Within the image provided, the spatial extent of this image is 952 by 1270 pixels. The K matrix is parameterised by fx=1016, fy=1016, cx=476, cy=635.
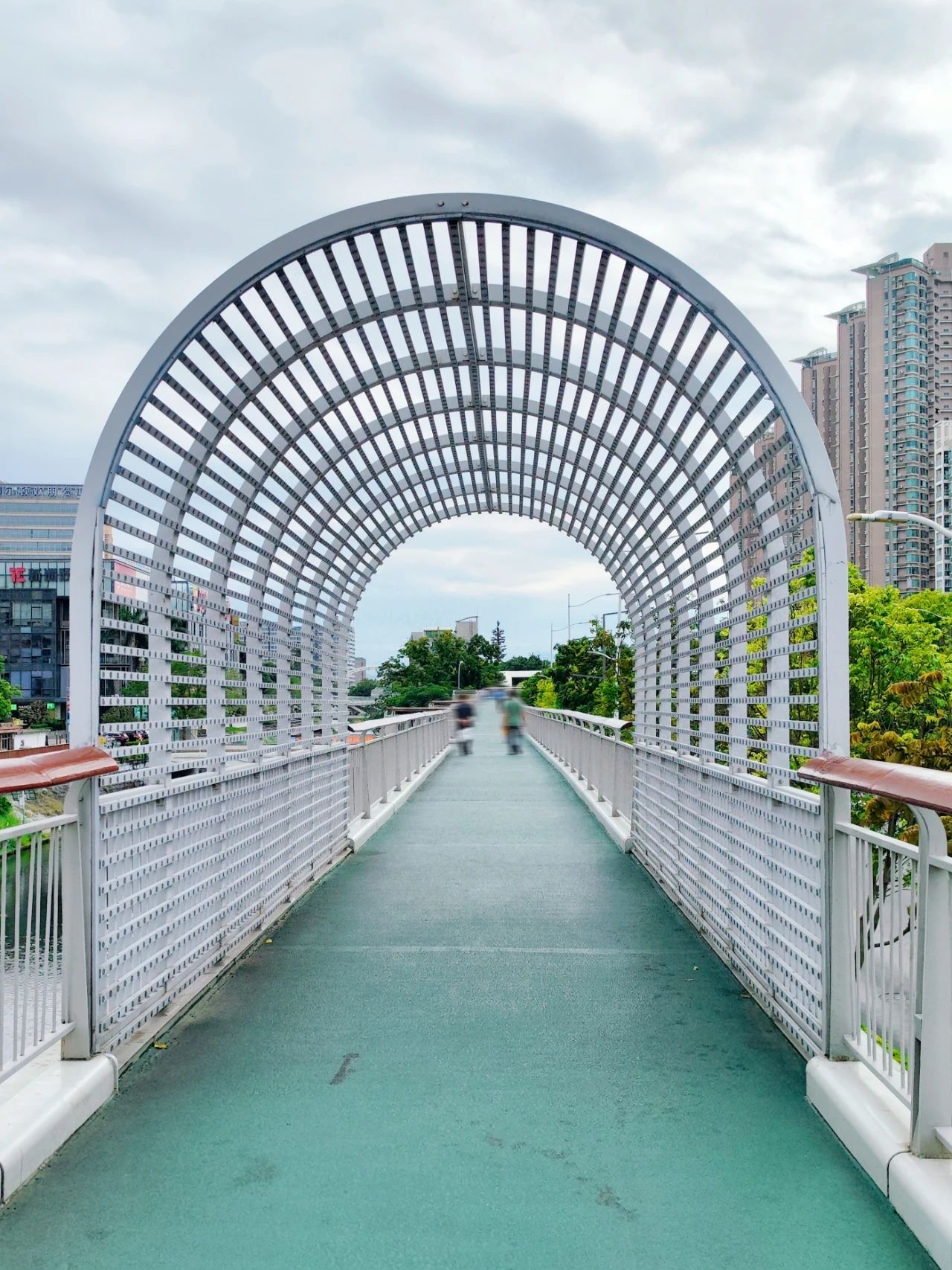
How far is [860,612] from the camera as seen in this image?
1972 centimetres

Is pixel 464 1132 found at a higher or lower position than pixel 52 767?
lower

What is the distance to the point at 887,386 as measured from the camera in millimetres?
70250

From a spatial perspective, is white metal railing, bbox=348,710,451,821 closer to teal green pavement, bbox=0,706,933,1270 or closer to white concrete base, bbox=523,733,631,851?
white concrete base, bbox=523,733,631,851

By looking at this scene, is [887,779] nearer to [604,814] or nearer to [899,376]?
[604,814]

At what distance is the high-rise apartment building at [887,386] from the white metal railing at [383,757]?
5631 cm

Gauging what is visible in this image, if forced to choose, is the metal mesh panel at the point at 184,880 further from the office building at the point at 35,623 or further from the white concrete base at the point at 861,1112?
the office building at the point at 35,623

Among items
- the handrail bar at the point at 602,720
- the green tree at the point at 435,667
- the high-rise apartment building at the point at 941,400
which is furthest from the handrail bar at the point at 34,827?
the high-rise apartment building at the point at 941,400

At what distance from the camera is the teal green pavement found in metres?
2.87

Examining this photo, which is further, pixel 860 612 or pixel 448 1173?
pixel 860 612

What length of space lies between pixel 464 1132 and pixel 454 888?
4452mm

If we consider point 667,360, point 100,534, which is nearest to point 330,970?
point 100,534

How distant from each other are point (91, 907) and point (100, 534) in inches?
60.3

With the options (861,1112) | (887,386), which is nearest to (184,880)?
(861,1112)

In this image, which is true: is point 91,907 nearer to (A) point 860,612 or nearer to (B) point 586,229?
(B) point 586,229
